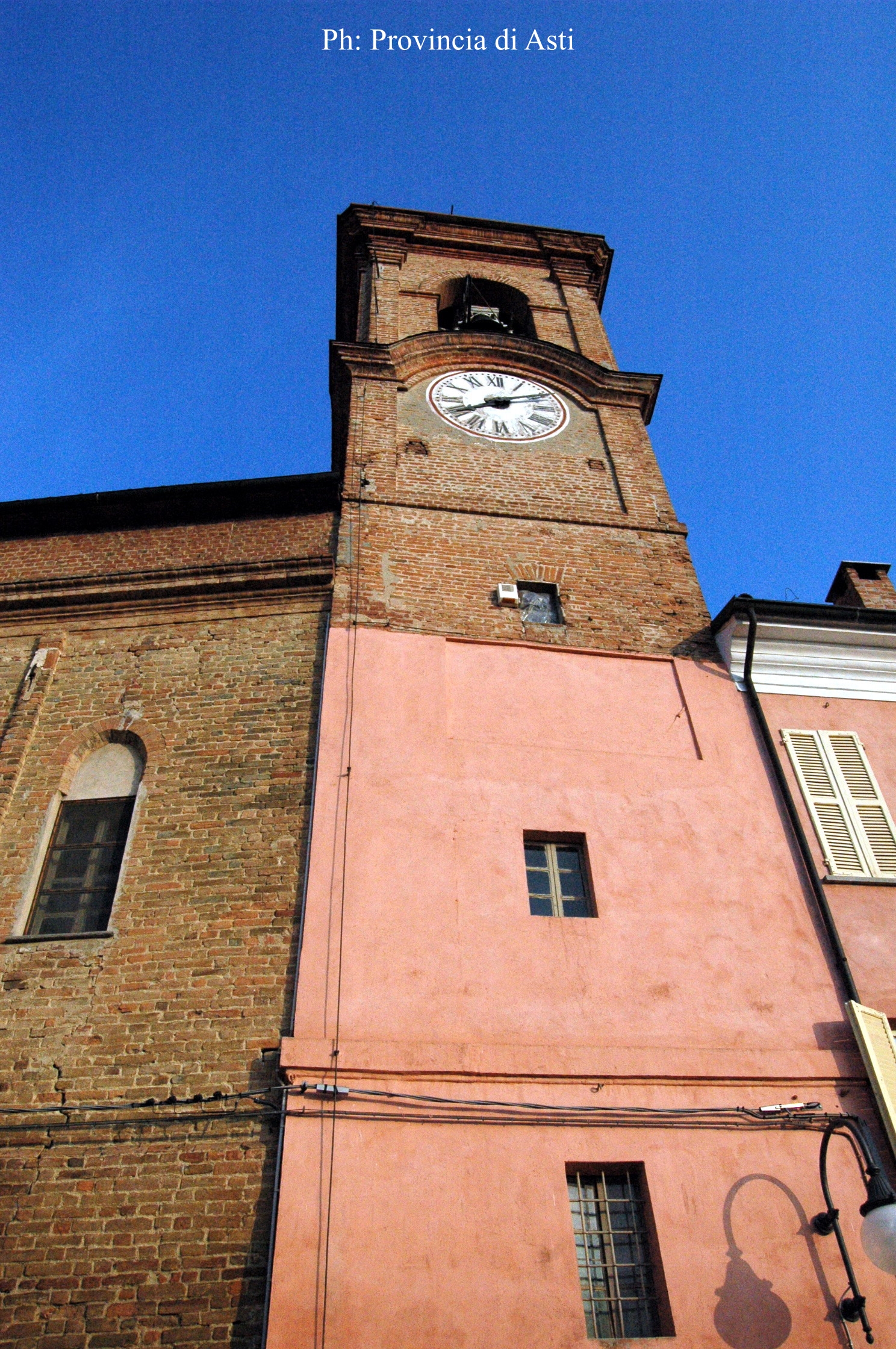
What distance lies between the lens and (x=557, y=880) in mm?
7762

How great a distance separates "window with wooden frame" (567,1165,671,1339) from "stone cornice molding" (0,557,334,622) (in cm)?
556

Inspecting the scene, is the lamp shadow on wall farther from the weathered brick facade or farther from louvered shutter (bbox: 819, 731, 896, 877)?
louvered shutter (bbox: 819, 731, 896, 877)

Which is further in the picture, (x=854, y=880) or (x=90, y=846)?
(x=854, y=880)

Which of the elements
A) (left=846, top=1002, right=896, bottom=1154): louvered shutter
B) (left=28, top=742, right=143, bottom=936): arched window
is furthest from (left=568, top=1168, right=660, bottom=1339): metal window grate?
(left=28, top=742, right=143, bottom=936): arched window

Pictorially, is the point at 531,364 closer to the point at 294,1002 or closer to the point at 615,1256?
the point at 294,1002

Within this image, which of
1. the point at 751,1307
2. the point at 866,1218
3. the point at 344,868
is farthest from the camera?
the point at 344,868

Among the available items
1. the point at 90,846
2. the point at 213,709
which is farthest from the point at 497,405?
the point at 90,846

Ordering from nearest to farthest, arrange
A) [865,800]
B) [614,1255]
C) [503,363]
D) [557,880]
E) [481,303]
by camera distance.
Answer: [614,1255], [557,880], [865,800], [503,363], [481,303]

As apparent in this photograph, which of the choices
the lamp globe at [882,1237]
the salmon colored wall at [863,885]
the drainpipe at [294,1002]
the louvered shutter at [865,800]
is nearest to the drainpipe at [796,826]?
the salmon colored wall at [863,885]

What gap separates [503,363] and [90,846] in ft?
28.4

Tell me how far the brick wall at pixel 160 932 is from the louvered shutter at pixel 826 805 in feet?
13.7

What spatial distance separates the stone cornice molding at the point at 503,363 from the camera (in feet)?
41.6

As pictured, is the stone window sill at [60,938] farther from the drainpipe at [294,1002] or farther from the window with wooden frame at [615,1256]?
the window with wooden frame at [615,1256]

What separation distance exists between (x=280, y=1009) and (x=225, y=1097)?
2.07 ft
